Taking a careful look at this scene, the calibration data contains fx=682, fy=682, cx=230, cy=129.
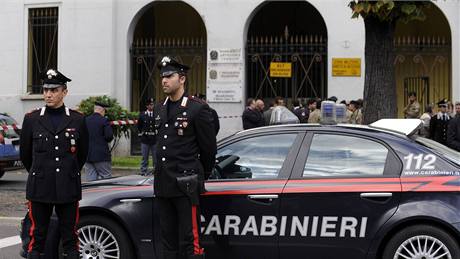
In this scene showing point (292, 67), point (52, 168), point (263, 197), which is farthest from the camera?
point (292, 67)

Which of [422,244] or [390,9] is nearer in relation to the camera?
[422,244]

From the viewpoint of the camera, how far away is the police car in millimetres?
5555

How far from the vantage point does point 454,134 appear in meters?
12.3

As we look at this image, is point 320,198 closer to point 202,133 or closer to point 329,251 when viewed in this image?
point 329,251

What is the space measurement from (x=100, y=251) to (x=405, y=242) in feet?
8.81

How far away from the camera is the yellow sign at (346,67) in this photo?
18375mm

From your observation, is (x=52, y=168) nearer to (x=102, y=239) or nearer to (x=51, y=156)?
(x=51, y=156)

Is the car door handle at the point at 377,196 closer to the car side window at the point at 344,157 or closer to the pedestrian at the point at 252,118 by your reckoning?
the car side window at the point at 344,157

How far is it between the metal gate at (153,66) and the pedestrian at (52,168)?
14182mm

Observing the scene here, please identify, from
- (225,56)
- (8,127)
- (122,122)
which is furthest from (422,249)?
(225,56)

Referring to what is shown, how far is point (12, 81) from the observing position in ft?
68.5

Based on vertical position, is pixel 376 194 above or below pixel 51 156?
below

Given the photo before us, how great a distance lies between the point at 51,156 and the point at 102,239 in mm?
1008

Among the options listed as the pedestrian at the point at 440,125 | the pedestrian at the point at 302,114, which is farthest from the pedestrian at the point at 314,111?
the pedestrian at the point at 440,125
